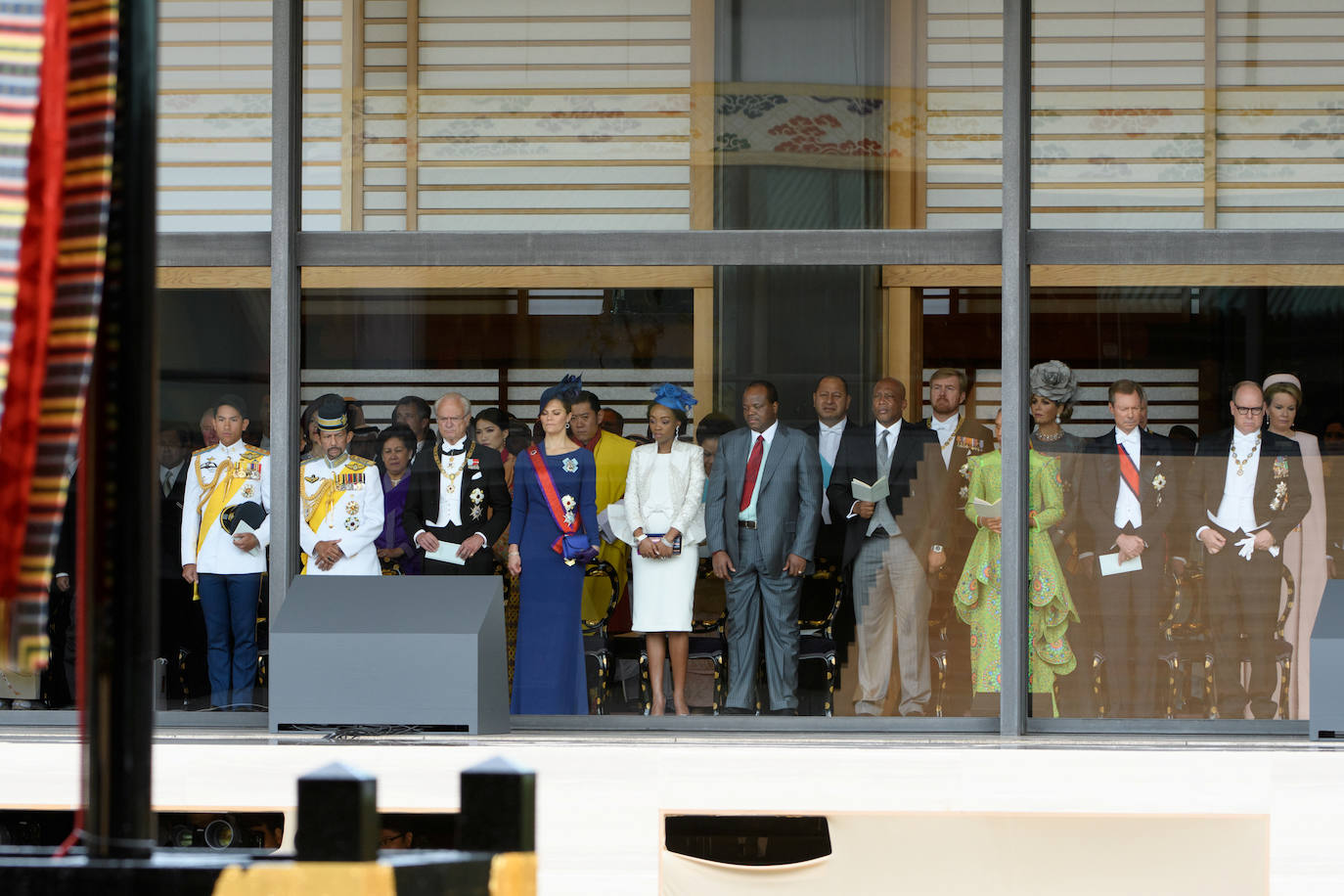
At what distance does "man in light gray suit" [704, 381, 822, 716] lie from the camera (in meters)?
5.52

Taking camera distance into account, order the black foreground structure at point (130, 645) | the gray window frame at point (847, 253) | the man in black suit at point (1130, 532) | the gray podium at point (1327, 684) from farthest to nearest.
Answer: the man in black suit at point (1130, 532) < the gray window frame at point (847, 253) < the gray podium at point (1327, 684) < the black foreground structure at point (130, 645)

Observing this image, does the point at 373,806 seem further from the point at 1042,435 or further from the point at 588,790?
the point at 1042,435

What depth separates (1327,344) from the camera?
546cm

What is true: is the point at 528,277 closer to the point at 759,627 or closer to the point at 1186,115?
the point at 759,627

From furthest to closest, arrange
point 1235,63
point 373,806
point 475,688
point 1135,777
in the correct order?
point 1235,63 < point 475,688 < point 1135,777 < point 373,806

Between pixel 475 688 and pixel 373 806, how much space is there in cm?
420

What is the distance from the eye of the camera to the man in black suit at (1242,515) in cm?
541

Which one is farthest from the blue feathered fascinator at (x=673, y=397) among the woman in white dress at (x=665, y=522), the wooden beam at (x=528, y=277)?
the wooden beam at (x=528, y=277)

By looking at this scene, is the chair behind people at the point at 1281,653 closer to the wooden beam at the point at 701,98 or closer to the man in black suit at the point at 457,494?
the wooden beam at the point at 701,98

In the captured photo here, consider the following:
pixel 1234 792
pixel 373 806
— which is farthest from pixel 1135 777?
pixel 373 806

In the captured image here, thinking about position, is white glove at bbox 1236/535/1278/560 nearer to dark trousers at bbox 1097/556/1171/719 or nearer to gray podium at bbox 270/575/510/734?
dark trousers at bbox 1097/556/1171/719

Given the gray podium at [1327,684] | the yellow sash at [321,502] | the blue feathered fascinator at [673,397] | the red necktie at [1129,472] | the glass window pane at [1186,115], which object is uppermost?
the glass window pane at [1186,115]

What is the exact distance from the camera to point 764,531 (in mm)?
5586

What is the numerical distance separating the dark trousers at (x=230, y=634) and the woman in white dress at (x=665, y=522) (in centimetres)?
146
